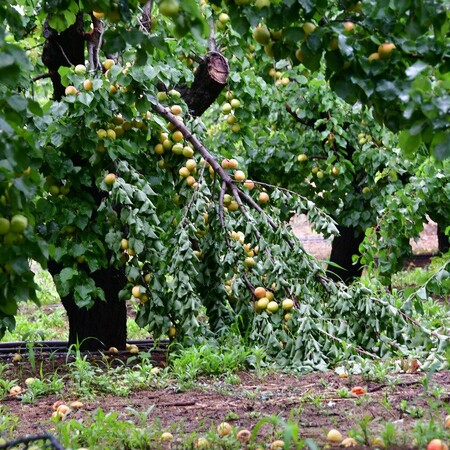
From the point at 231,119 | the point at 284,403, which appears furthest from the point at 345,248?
the point at 284,403

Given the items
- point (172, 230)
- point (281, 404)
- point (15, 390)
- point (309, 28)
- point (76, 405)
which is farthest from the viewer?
point (172, 230)

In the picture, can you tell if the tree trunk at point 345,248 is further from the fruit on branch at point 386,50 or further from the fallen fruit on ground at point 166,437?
the fruit on branch at point 386,50

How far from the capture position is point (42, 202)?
14.4 feet

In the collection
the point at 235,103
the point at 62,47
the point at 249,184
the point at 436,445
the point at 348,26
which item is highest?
the point at 62,47

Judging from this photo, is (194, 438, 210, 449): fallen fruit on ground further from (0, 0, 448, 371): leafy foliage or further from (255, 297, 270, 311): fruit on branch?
(255, 297, 270, 311): fruit on branch

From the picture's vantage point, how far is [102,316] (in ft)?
16.6

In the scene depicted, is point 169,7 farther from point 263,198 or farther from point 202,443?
point 263,198

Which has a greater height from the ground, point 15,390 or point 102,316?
point 102,316

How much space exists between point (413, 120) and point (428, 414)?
51.3 inches

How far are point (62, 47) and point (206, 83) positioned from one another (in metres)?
0.94

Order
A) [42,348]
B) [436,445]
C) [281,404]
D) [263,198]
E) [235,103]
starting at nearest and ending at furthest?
[436,445] < [281,404] < [263,198] < [42,348] < [235,103]

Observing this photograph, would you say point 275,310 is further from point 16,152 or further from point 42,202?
point 16,152

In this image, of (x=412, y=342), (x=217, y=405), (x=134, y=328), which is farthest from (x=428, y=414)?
(x=134, y=328)

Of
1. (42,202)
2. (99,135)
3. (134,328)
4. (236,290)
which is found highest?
(99,135)
